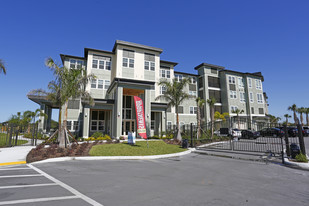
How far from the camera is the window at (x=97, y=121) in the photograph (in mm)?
25391

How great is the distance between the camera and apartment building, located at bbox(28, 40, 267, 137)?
21761 millimetres

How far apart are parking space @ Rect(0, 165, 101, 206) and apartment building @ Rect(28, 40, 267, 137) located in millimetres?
14589

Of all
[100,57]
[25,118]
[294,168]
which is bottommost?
[294,168]

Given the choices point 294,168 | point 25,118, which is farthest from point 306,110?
point 25,118

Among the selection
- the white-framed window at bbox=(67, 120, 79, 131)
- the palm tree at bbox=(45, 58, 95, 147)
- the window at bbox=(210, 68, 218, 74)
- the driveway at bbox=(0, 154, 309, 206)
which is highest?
the window at bbox=(210, 68, 218, 74)

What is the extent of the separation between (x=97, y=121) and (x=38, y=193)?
886 inches

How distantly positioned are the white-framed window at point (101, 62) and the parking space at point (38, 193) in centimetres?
2440

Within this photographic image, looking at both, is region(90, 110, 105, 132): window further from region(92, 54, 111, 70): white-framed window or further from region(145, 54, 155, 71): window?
region(145, 54, 155, 71): window

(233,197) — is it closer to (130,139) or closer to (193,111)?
(130,139)

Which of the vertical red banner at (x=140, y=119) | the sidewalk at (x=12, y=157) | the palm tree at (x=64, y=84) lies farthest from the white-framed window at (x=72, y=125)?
the vertical red banner at (x=140, y=119)

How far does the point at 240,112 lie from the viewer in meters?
36.6

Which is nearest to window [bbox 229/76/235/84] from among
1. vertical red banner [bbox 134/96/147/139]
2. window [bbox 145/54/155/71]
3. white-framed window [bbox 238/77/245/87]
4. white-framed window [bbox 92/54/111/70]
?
white-framed window [bbox 238/77/245/87]

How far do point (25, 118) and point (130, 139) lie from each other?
32517 mm

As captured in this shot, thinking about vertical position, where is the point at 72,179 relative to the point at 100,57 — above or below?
below
